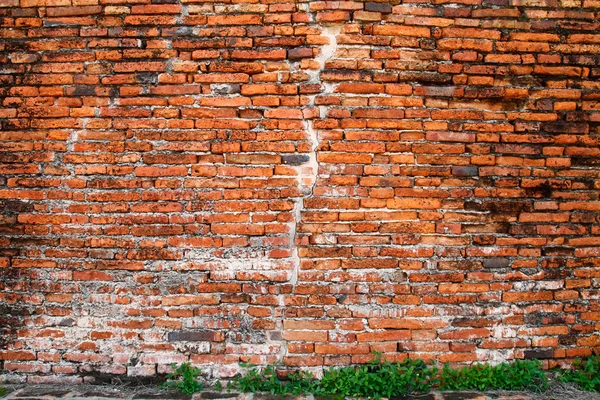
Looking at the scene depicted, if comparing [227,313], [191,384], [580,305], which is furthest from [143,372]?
[580,305]

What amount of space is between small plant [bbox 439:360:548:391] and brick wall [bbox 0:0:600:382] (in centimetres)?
9

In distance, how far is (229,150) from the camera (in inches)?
117

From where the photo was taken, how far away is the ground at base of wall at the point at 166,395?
280 centimetres

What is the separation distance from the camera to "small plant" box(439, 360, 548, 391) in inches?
114

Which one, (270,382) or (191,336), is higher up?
(191,336)

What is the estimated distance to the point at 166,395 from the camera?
9.32ft

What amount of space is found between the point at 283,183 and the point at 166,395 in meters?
1.74

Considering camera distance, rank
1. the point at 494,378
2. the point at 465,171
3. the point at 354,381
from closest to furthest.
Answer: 1. the point at 354,381
2. the point at 494,378
3. the point at 465,171

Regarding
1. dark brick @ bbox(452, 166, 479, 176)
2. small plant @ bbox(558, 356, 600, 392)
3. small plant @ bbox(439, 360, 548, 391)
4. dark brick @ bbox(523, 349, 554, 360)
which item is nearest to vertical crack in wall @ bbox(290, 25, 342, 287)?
dark brick @ bbox(452, 166, 479, 176)

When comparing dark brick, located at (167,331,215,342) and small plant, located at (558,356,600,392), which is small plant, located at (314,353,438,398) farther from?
small plant, located at (558,356,600,392)

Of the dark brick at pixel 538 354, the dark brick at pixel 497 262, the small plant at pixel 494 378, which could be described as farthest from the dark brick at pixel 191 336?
the dark brick at pixel 538 354

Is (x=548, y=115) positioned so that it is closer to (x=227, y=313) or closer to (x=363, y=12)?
(x=363, y=12)

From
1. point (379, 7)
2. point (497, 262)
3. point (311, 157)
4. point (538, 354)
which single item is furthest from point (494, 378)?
point (379, 7)

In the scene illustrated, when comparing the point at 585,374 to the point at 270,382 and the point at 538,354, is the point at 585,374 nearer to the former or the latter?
the point at 538,354
